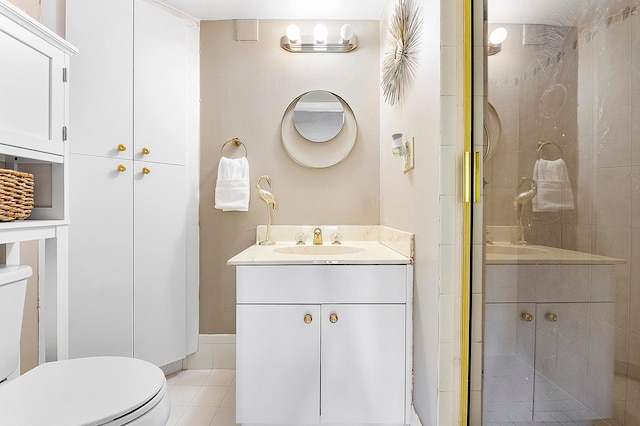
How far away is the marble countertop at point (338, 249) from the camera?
55.8 inches

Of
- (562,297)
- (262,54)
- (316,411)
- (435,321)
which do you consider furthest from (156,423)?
(262,54)

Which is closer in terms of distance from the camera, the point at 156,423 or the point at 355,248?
the point at 156,423

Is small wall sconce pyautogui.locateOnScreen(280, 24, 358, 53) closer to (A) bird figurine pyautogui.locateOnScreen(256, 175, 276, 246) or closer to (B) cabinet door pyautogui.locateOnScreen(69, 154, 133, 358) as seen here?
(A) bird figurine pyautogui.locateOnScreen(256, 175, 276, 246)

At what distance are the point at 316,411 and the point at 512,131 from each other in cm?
128

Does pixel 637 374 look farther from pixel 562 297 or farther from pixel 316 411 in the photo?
pixel 316 411

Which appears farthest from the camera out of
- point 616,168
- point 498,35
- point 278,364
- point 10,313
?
point 278,364

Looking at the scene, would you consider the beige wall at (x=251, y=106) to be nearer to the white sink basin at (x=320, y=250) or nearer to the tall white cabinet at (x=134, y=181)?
the tall white cabinet at (x=134, y=181)

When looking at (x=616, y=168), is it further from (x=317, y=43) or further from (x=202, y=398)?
(x=202, y=398)

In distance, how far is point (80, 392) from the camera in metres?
0.96

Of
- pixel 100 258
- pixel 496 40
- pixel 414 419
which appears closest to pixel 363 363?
pixel 414 419

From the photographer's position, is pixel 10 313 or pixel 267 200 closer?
pixel 10 313

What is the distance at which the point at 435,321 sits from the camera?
1195 mm

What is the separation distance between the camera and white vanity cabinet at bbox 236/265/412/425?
1.41 m

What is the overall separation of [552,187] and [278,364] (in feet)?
3.86
